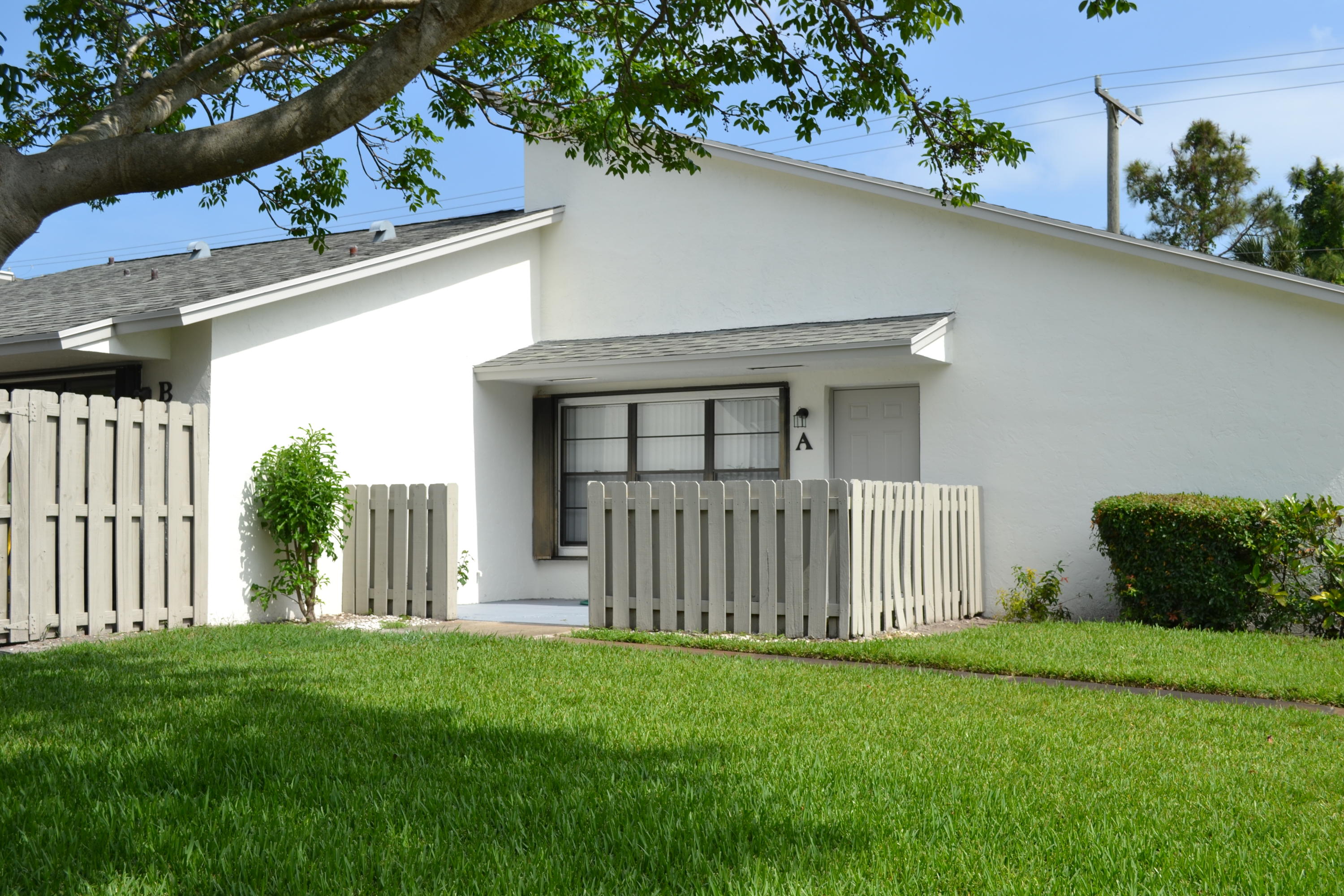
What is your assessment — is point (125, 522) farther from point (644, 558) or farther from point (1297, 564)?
point (1297, 564)

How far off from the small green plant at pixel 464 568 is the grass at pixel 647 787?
5323 millimetres

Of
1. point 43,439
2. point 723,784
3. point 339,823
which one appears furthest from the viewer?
point 43,439

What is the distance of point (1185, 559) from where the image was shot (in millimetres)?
10477

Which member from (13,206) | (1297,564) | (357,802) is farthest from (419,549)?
(1297,564)

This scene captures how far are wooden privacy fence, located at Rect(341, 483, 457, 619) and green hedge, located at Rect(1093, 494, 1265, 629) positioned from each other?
646 cm

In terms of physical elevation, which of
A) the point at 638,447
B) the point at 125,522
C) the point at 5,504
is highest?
the point at 638,447

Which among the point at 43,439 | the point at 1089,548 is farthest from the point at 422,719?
the point at 1089,548

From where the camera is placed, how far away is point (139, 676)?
739cm

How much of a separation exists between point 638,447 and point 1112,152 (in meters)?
12.9

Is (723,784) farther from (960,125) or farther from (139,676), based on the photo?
(960,125)

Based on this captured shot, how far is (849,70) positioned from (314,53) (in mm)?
5600

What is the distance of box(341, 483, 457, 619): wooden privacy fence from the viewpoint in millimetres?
11609

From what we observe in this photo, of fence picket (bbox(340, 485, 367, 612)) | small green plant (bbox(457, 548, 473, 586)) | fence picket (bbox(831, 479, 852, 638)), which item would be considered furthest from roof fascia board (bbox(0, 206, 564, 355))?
fence picket (bbox(831, 479, 852, 638))

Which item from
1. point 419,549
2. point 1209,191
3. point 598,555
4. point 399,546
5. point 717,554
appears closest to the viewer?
point 717,554
